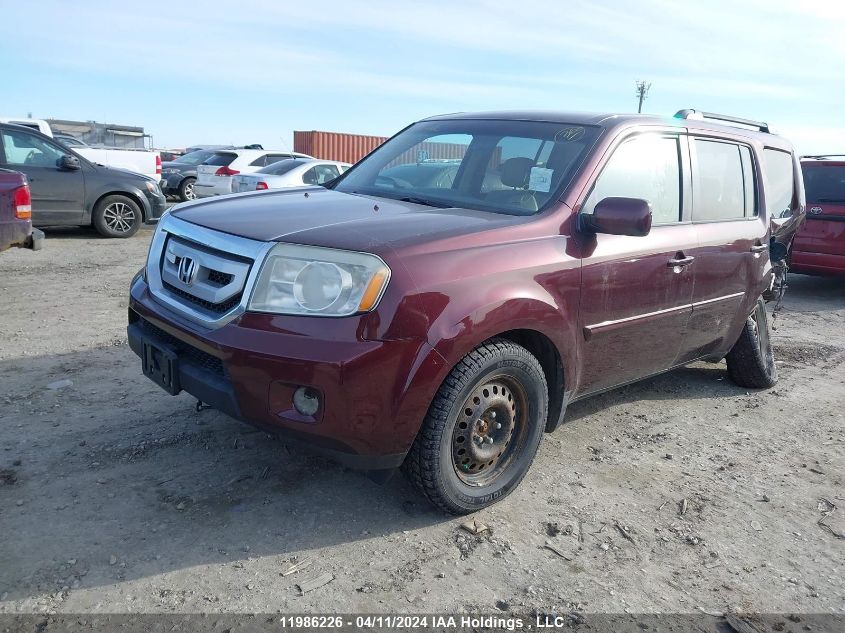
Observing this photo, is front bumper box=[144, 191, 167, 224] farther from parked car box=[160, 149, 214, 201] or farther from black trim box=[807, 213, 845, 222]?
black trim box=[807, 213, 845, 222]

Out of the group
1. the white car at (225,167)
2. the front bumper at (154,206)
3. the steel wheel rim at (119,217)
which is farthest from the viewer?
the white car at (225,167)

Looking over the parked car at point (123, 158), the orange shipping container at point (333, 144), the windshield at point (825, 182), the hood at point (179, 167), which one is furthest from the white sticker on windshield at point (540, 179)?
the orange shipping container at point (333, 144)

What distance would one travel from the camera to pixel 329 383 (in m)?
2.62

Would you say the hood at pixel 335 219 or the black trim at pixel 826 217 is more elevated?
the hood at pixel 335 219

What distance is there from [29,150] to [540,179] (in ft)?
30.4

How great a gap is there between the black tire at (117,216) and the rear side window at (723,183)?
927 cm

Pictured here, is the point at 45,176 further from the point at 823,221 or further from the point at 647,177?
the point at 823,221

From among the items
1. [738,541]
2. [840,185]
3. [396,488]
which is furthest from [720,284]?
[840,185]

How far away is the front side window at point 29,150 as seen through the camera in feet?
32.7

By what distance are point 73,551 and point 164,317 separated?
0.99 metres

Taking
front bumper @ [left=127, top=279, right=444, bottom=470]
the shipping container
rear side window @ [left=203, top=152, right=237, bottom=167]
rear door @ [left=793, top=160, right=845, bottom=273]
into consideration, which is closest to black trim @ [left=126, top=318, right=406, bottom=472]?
front bumper @ [left=127, top=279, right=444, bottom=470]

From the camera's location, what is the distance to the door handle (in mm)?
3877

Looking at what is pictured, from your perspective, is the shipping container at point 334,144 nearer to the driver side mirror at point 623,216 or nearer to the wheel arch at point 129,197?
the wheel arch at point 129,197

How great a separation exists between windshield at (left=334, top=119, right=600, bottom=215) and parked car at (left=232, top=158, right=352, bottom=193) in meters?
8.33
